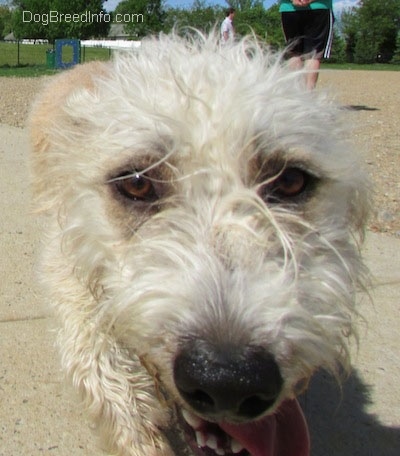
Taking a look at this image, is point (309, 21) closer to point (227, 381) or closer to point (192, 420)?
point (192, 420)

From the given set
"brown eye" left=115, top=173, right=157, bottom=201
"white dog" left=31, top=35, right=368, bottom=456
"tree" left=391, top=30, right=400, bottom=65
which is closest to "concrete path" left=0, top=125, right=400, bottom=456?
"white dog" left=31, top=35, right=368, bottom=456

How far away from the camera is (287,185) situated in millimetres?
2293

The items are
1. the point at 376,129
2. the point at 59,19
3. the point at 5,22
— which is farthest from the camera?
the point at 5,22

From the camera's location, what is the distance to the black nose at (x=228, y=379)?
1.61 meters

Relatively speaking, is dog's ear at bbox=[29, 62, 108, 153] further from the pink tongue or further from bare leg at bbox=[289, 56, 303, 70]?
the pink tongue

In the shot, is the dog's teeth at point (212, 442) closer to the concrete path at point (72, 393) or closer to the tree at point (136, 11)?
the concrete path at point (72, 393)

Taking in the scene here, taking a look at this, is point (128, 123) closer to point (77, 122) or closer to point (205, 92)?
point (205, 92)

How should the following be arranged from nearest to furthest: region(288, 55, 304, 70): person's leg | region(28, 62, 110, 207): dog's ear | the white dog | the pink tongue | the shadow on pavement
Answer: the white dog < the pink tongue < the shadow on pavement < region(288, 55, 304, 70): person's leg < region(28, 62, 110, 207): dog's ear

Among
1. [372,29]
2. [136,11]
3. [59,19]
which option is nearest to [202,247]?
[136,11]

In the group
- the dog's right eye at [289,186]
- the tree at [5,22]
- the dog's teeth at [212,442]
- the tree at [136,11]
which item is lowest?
the tree at [5,22]

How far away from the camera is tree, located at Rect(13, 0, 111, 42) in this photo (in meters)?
72.5

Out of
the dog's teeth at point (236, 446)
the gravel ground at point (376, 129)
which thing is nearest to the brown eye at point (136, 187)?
the dog's teeth at point (236, 446)

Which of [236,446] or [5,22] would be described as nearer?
[236,446]

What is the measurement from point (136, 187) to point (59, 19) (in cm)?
7870
